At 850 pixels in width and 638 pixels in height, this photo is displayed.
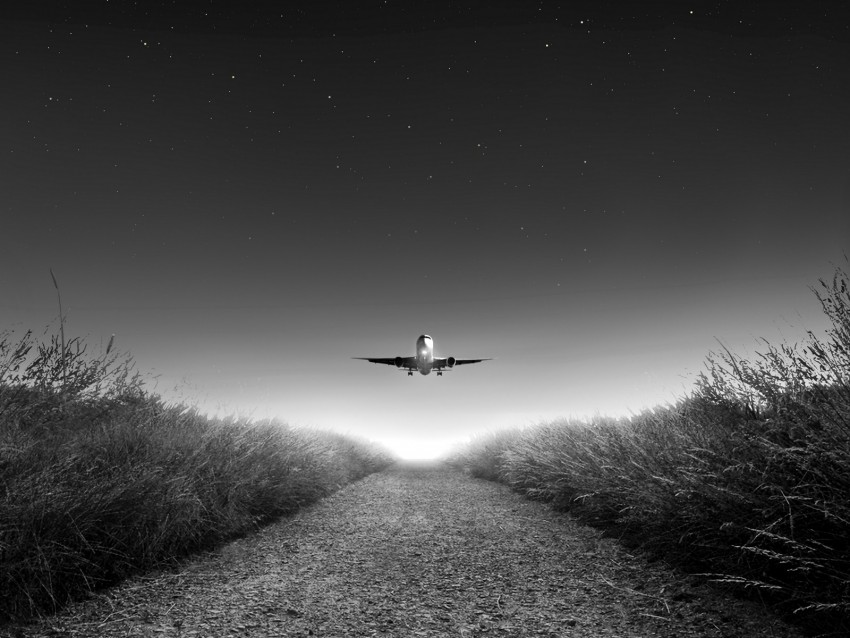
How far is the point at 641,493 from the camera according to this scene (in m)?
3.99

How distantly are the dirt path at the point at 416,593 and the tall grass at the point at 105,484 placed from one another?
0.23 m

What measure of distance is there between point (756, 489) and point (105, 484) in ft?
14.8

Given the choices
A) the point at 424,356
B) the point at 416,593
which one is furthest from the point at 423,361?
the point at 416,593

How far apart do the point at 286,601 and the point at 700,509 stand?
10.2 ft

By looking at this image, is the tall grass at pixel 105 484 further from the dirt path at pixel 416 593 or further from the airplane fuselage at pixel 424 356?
the airplane fuselage at pixel 424 356

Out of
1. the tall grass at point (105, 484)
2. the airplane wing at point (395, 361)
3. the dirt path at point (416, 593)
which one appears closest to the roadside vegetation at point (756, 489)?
the dirt path at point (416, 593)

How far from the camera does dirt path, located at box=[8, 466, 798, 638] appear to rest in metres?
2.60

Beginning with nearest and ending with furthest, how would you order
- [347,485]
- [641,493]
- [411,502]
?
[641,493]
[411,502]
[347,485]

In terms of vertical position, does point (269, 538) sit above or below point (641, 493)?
below

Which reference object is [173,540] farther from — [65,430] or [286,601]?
[65,430]

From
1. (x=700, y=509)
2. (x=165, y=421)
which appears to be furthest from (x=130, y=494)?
(x=700, y=509)

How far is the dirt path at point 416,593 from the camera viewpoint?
2.60 m

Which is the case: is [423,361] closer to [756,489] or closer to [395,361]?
[395,361]

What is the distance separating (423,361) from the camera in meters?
27.6
